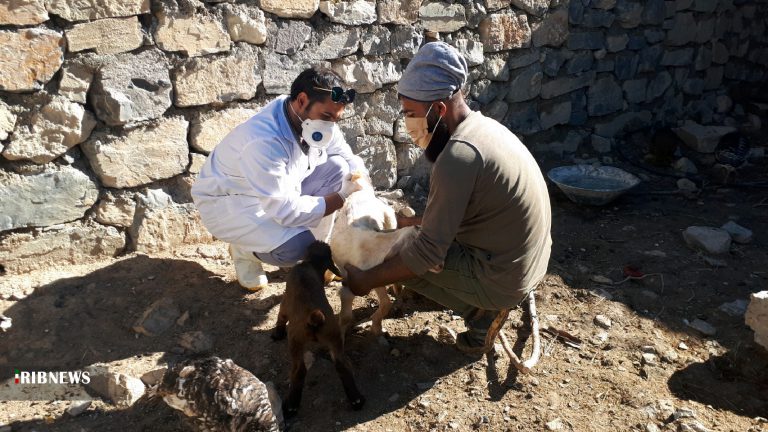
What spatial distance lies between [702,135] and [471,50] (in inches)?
130

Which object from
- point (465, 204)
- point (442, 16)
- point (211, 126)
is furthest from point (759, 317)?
point (211, 126)

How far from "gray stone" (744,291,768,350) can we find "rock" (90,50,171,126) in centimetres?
392

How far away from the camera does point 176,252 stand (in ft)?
15.8

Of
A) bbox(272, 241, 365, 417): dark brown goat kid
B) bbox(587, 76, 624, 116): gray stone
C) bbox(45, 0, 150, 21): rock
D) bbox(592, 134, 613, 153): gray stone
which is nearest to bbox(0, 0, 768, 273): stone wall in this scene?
bbox(45, 0, 150, 21): rock

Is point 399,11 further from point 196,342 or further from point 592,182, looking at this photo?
point 196,342

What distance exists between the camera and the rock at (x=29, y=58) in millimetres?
3850

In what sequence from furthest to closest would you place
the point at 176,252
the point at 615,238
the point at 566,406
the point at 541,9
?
the point at 541,9 → the point at 615,238 → the point at 176,252 → the point at 566,406

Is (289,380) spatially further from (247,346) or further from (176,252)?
(176,252)

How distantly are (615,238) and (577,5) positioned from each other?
256 centimetres

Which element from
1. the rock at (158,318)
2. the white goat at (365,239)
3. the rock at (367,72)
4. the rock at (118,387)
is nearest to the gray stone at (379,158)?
the rock at (367,72)

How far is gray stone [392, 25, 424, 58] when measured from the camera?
5.48 metres

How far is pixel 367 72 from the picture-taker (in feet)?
17.7

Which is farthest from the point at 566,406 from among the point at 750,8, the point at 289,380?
the point at 750,8

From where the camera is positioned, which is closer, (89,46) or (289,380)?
(289,380)
